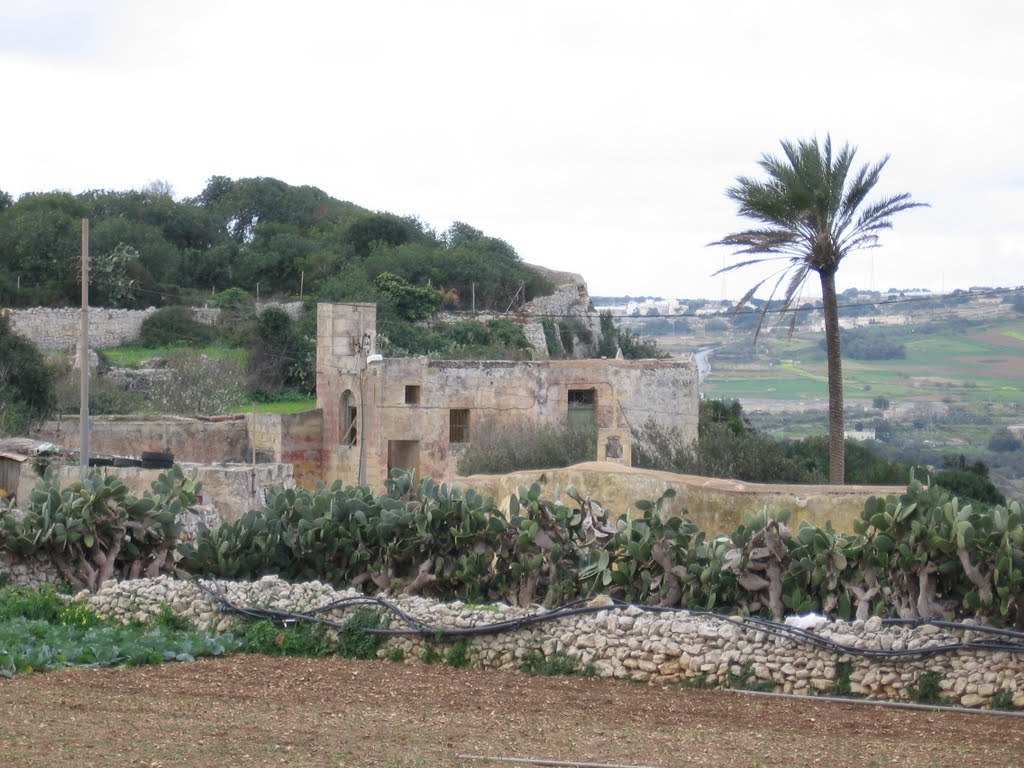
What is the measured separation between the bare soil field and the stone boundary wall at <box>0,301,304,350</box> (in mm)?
36938

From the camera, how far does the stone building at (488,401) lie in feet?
100

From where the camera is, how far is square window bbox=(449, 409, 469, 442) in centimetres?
3095

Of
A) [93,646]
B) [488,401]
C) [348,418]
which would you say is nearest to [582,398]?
[488,401]

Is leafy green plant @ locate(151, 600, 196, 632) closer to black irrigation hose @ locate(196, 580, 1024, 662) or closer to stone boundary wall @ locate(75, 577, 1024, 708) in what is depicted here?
black irrigation hose @ locate(196, 580, 1024, 662)

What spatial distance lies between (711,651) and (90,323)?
129 ft

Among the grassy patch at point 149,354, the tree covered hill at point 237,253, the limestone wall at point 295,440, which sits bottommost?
the limestone wall at point 295,440

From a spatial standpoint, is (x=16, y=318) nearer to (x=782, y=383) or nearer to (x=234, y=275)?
(x=234, y=275)

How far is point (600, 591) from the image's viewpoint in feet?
37.3

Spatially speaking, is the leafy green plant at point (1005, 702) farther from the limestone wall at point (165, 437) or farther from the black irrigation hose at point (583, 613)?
the limestone wall at point (165, 437)

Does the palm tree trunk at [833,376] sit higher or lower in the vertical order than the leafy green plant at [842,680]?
higher

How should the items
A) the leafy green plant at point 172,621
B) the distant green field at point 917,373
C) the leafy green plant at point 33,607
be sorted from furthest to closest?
the distant green field at point 917,373 < the leafy green plant at point 33,607 < the leafy green plant at point 172,621

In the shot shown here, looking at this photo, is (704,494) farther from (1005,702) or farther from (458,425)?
(458,425)

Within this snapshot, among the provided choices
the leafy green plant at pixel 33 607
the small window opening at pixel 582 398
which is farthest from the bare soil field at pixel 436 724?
the small window opening at pixel 582 398

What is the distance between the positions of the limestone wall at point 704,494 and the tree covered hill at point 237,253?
31881mm
